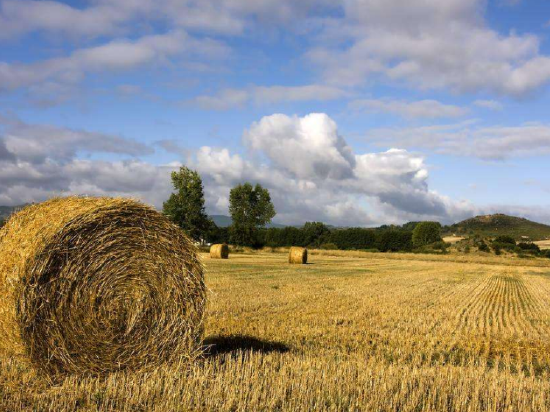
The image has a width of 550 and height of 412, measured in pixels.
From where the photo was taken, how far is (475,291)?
1972cm

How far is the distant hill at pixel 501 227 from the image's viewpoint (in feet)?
361

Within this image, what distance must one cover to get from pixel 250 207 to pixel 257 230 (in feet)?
15.2

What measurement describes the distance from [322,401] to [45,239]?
385 cm

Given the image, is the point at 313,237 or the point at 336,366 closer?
the point at 336,366

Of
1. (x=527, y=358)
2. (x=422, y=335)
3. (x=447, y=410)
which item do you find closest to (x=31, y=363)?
(x=447, y=410)

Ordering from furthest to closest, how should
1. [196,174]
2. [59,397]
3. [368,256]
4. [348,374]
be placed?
[196,174] < [368,256] < [348,374] < [59,397]

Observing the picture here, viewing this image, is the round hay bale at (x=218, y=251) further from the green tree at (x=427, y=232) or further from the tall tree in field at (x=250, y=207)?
the green tree at (x=427, y=232)

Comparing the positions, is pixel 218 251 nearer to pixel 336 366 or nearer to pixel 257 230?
pixel 336 366

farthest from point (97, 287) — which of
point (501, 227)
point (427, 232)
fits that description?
point (501, 227)

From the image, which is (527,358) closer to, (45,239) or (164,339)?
(164,339)

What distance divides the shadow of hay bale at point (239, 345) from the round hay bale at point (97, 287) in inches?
39.0

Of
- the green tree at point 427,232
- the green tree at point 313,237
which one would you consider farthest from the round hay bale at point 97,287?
the green tree at point 427,232

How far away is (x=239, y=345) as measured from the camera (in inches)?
327

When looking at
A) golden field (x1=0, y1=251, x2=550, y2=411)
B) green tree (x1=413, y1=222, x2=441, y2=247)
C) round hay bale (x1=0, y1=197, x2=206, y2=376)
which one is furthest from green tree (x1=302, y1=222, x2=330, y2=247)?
round hay bale (x1=0, y1=197, x2=206, y2=376)
